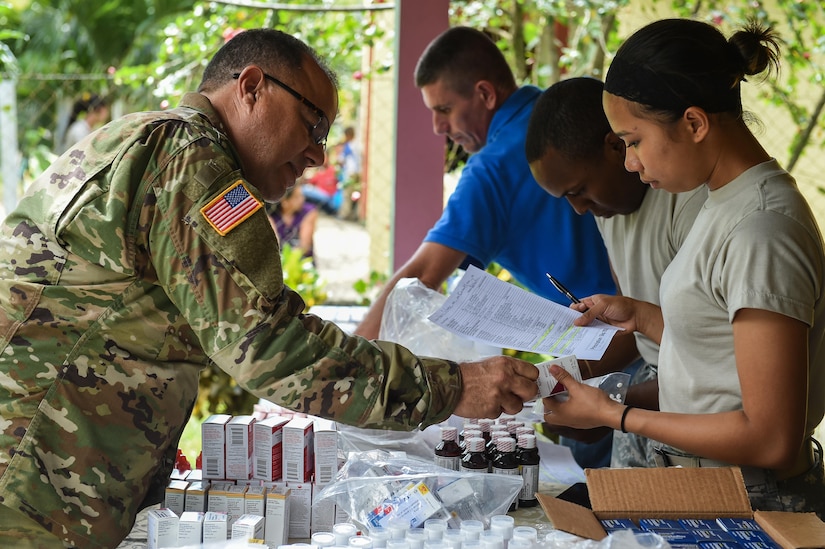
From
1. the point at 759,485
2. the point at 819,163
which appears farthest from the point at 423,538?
the point at 819,163

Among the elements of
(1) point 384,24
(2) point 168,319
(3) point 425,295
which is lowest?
(3) point 425,295

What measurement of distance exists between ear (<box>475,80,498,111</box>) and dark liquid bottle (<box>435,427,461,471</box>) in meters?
1.56

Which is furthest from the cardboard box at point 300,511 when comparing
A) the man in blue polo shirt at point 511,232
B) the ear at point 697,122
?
the ear at point 697,122

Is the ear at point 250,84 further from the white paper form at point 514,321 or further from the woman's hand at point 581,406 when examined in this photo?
the woman's hand at point 581,406

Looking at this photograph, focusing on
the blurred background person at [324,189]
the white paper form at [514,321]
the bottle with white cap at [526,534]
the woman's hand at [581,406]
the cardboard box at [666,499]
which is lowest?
the blurred background person at [324,189]

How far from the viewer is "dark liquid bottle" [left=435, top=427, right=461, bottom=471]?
2191 millimetres

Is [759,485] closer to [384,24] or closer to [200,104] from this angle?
[200,104]

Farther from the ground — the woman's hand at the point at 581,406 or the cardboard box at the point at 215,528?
the woman's hand at the point at 581,406

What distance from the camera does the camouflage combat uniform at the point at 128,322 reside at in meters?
1.72

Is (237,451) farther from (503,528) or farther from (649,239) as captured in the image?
(649,239)

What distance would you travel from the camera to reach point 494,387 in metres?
2.03

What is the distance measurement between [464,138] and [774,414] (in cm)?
200

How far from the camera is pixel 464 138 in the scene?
3514mm

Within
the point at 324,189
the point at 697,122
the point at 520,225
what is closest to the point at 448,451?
the point at 697,122
